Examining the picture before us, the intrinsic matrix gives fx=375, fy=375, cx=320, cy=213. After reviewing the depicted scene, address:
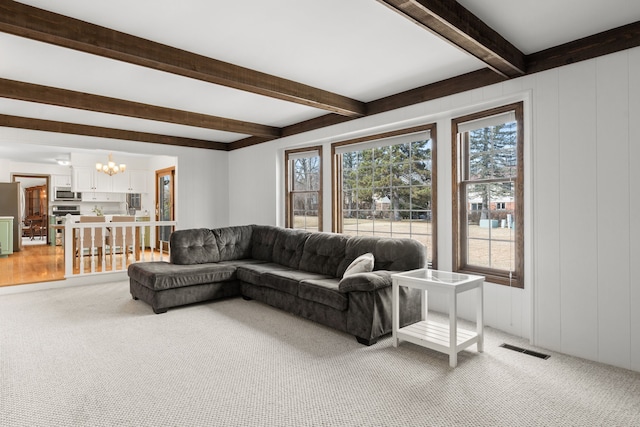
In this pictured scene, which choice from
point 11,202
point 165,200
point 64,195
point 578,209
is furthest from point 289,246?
point 11,202

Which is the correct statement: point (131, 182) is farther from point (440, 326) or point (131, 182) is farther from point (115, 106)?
point (440, 326)

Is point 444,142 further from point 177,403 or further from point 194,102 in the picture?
point 177,403

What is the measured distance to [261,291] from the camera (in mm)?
4363

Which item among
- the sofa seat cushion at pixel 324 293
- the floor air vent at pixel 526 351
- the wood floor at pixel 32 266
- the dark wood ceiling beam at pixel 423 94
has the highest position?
the dark wood ceiling beam at pixel 423 94

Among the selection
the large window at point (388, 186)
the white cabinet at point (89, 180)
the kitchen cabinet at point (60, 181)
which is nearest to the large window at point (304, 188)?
the large window at point (388, 186)

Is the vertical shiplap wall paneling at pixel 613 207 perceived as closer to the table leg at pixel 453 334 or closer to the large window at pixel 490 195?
the large window at pixel 490 195

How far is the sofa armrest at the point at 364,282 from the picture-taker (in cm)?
315

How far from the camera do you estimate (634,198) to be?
2.68 metres

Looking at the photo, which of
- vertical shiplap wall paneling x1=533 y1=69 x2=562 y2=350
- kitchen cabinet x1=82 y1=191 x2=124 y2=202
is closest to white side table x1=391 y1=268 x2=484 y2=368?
vertical shiplap wall paneling x1=533 y1=69 x2=562 y2=350

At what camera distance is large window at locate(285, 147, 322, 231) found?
230 inches

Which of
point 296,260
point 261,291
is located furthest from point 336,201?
point 261,291

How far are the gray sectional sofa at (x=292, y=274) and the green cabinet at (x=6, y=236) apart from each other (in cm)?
544

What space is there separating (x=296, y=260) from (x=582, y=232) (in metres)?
2.99

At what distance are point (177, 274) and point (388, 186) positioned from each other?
2.76m
